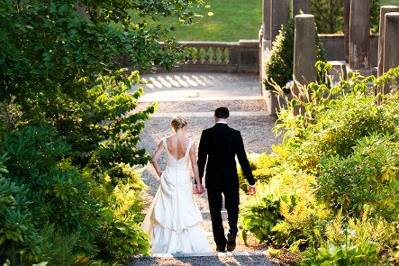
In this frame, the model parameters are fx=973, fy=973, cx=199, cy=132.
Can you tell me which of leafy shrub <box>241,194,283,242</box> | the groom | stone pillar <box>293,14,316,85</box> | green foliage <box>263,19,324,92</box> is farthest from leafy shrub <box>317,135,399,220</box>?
green foliage <box>263,19,324,92</box>

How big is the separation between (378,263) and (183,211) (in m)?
2.83

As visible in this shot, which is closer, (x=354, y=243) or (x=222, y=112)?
(x=354, y=243)

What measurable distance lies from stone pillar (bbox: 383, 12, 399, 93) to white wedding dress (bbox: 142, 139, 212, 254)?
489 cm

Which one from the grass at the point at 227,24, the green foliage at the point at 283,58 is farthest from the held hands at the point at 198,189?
the grass at the point at 227,24

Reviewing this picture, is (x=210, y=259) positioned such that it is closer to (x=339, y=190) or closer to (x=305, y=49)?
(x=339, y=190)

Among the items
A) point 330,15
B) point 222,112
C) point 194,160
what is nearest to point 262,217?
point 194,160

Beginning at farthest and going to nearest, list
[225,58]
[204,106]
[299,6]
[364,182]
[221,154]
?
[225,58] → [299,6] → [204,106] → [221,154] → [364,182]

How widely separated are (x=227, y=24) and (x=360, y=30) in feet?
43.2

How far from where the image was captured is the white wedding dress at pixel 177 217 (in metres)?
11.2

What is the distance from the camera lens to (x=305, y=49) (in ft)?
50.4

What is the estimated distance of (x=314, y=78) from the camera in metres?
15.4

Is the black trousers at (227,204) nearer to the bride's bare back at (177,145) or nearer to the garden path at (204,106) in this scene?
the bride's bare back at (177,145)

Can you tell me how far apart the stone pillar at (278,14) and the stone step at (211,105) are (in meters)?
1.54

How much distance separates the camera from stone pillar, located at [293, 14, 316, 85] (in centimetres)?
1525
